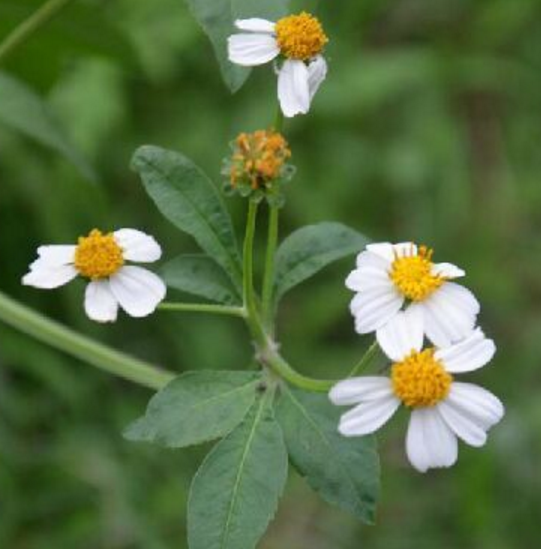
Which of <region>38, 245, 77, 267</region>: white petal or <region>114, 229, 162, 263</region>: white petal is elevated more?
<region>114, 229, 162, 263</region>: white petal

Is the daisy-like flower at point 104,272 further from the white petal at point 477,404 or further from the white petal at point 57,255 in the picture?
the white petal at point 477,404

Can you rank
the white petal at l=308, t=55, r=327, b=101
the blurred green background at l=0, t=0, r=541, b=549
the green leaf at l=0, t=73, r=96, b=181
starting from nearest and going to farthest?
the white petal at l=308, t=55, r=327, b=101 → the green leaf at l=0, t=73, r=96, b=181 → the blurred green background at l=0, t=0, r=541, b=549

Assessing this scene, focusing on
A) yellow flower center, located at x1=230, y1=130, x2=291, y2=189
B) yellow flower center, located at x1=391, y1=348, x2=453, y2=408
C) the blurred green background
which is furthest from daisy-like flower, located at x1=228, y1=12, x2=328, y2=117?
the blurred green background

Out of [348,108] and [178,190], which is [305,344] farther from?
[178,190]

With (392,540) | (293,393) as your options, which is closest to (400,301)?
(293,393)

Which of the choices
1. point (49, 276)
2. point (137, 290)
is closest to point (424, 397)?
point (137, 290)

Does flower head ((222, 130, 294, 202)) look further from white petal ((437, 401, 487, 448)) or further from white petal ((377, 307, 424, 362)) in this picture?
white petal ((437, 401, 487, 448))
